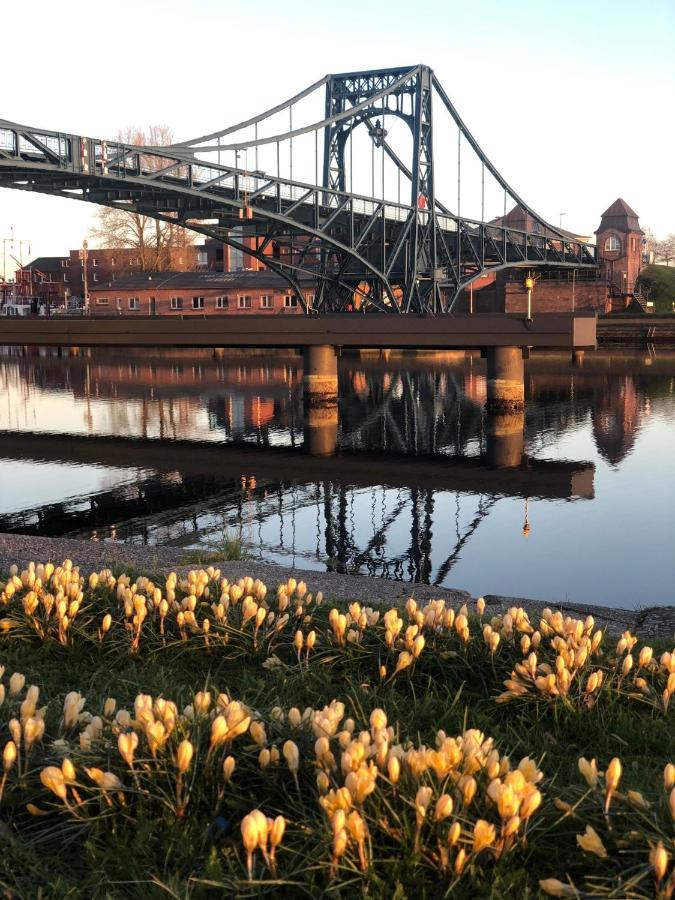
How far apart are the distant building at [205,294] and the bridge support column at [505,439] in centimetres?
5501

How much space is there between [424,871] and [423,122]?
6991 centimetres

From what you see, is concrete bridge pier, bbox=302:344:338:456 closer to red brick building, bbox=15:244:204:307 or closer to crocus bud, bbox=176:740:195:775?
crocus bud, bbox=176:740:195:775

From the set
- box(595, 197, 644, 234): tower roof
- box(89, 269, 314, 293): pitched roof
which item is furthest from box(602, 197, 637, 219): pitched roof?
box(89, 269, 314, 293): pitched roof

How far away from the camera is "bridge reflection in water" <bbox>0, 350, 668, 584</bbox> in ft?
60.9

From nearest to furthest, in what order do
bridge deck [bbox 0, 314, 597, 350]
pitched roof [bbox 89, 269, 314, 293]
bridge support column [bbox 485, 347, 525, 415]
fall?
bridge deck [bbox 0, 314, 597, 350] < bridge support column [bbox 485, 347, 525, 415] < pitched roof [bbox 89, 269, 314, 293]

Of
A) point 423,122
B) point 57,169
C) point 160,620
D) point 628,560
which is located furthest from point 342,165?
point 160,620

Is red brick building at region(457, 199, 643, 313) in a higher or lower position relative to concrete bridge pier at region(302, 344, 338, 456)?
higher

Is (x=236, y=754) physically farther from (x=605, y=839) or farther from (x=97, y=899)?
(x=605, y=839)

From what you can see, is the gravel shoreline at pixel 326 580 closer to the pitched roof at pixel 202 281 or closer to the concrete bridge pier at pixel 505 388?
the concrete bridge pier at pixel 505 388

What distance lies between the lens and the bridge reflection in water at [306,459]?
1856cm

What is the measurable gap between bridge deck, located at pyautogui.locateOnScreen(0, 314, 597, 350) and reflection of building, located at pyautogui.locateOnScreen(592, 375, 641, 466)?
123 inches

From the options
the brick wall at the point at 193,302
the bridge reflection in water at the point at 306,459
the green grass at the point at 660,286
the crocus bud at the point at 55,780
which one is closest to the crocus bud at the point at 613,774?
the crocus bud at the point at 55,780

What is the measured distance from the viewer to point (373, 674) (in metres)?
5.99

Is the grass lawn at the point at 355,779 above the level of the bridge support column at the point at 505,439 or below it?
above
